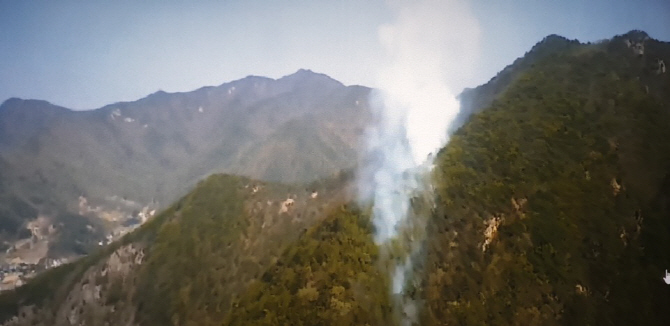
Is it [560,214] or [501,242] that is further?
[560,214]

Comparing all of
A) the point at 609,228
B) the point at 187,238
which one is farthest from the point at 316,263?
the point at 187,238

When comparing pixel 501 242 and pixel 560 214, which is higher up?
pixel 560 214

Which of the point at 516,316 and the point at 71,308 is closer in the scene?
the point at 516,316

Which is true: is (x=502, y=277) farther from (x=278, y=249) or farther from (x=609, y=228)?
(x=278, y=249)

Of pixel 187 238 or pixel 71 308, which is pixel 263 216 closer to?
pixel 187 238

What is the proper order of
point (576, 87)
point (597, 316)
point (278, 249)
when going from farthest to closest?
point (278, 249), point (576, 87), point (597, 316)

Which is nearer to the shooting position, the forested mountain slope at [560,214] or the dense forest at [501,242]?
the dense forest at [501,242]

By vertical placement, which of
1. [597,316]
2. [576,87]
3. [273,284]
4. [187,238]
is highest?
[576,87]

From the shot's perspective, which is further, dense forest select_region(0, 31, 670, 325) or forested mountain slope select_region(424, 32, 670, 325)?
forested mountain slope select_region(424, 32, 670, 325)

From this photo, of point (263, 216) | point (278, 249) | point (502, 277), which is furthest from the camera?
point (263, 216)

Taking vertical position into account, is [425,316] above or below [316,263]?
below
